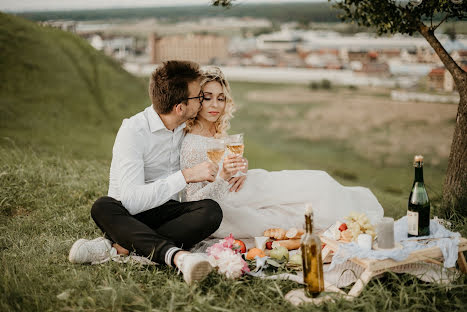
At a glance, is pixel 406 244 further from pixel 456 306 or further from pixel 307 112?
pixel 307 112

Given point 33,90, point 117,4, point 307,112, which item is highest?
point 117,4

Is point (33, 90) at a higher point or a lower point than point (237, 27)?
lower

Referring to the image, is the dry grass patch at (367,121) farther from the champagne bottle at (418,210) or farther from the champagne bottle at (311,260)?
the champagne bottle at (311,260)

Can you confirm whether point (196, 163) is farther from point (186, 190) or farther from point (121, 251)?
point (121, 251)

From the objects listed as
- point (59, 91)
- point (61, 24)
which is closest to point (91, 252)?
point (59, 91)

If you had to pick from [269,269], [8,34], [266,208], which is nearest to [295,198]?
[266,208]

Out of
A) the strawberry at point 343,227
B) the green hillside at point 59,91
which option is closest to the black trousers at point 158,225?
the strawberry at point 343,227

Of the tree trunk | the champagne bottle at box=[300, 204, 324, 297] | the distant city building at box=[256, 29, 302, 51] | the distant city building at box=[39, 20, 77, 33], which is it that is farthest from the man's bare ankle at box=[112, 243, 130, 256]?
the distant city building at box=[256, 29, 302, 51]

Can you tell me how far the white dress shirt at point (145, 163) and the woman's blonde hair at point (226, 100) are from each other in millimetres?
251

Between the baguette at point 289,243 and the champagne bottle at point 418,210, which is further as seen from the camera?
the baguette at point 289,243

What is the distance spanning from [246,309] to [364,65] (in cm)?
1488

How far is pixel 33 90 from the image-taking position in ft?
35.0

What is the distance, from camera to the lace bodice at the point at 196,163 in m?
4.17

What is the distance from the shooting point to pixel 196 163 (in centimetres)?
419
